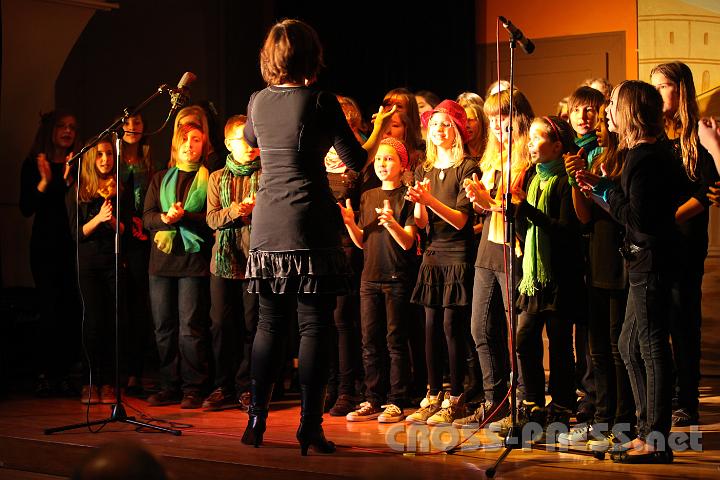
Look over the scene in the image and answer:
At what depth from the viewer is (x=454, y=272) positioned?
15.5 feet

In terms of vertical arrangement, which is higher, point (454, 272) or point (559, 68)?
point (559, 68)

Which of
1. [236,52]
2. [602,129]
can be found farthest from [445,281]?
[236,52]

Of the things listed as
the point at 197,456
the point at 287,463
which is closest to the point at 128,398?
the point at 197,456

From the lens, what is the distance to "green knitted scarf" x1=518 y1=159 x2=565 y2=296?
13.8 feet

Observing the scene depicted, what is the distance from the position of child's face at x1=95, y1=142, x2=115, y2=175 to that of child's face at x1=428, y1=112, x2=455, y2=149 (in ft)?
6.25

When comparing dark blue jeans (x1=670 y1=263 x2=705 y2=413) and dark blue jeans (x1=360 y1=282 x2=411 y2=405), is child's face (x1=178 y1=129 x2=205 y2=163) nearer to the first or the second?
dark blue jeans (x1=360 y1=282 x2=411 y2=405)

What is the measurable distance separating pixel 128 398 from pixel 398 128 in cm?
215

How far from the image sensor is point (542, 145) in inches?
166

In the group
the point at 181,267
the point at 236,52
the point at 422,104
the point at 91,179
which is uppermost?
the point at 236,52

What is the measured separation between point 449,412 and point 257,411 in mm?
1043

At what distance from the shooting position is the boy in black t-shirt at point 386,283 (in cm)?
487

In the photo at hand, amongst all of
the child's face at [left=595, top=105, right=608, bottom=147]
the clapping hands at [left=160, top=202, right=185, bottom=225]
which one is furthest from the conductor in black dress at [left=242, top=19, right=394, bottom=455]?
the clapping hands at [left=160, top=202, right=185, bottom=225]

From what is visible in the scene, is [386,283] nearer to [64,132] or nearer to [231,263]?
[231,263]

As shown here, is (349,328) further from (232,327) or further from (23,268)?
(23,268)
